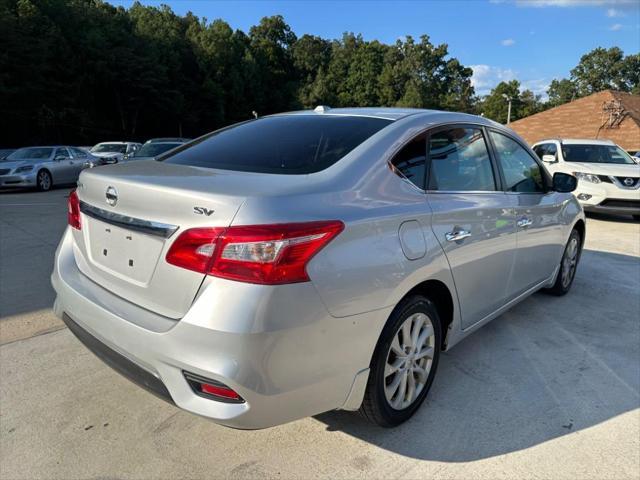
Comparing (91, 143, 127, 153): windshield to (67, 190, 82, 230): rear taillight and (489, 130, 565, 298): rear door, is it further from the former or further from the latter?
(489, 130, 565, 298): rear door

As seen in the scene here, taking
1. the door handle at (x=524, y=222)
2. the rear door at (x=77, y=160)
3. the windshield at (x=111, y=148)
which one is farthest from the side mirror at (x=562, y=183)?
the windshield at (x=111, y=148)

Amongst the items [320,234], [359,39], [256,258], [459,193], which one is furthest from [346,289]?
[359,39]

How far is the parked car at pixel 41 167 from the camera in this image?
1408 centimetres

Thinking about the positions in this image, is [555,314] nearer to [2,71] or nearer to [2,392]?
[2,392]

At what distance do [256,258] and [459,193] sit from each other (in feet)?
5.00

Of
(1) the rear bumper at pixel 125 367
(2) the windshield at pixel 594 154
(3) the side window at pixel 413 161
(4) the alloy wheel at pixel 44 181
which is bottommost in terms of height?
(4) the alloy wheel at pixel 44 181

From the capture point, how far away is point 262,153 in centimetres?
260

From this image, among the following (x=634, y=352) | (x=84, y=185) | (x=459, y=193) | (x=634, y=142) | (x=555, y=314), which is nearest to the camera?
(x=84, y=185)

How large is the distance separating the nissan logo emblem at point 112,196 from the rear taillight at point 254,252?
555mm

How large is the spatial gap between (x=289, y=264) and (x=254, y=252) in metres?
0.14

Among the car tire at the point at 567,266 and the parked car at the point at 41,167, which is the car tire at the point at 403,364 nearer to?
the car tire at the point at 567,266

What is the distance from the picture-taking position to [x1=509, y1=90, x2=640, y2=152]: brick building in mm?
28672

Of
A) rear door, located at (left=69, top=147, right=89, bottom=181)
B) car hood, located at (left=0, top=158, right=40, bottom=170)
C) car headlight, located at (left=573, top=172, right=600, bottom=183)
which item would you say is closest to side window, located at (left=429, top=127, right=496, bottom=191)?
car headlight, located at (left=573, top=172, right=600, bottom=183)

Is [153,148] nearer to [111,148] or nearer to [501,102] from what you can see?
[111,148]
